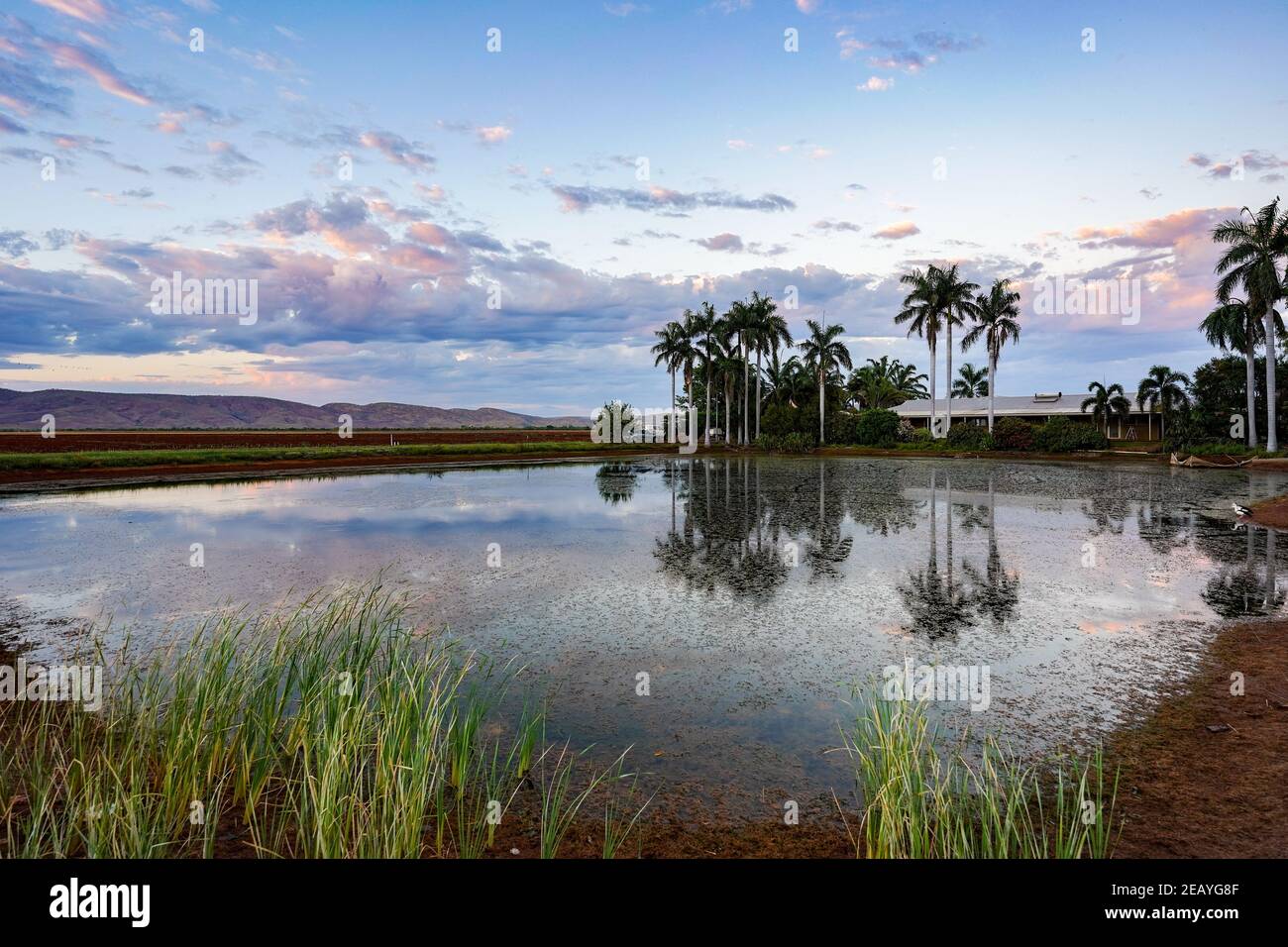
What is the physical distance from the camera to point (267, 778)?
496cm

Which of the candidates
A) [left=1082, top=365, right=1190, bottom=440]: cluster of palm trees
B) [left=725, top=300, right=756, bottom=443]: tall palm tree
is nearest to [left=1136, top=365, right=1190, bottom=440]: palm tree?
[left=1082, top=365, right=1190, bottom=440]: cluster of palm trees

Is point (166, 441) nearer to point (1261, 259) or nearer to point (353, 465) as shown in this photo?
point (353, 465)

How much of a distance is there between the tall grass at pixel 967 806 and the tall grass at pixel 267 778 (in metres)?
1.98

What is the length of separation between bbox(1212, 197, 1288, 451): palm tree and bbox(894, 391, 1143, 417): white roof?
2605 cm

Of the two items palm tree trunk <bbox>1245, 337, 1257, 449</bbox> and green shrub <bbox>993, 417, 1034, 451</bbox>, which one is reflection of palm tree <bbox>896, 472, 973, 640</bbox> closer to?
palm tree trunk <bbox>1245, 337, 1257, 449</bbox>

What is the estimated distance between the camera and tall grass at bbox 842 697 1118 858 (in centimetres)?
381


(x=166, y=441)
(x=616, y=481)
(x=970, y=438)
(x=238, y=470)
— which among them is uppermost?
(x=166, y=441)

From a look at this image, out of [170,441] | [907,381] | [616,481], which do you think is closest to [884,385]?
[907,381]

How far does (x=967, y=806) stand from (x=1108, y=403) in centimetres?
7409

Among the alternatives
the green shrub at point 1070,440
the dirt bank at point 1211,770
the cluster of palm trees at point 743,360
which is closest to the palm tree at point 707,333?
the cluster of palm trees at point 743,360

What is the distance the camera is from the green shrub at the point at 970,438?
5697cm
